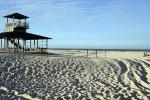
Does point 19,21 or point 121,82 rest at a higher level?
point 19,21

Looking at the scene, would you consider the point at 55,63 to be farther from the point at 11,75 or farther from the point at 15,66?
the point at 11,75

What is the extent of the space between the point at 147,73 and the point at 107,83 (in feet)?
13.7

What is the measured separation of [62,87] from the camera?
14094 millimetres

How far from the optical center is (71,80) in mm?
15930

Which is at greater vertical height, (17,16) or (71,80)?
(17,16)

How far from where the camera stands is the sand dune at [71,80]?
12.6 meters

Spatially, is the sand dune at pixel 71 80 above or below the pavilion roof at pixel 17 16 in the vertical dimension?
below

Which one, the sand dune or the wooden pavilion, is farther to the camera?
the wooden pavilion

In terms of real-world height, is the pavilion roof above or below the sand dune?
above

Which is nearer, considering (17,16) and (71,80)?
(71,80)

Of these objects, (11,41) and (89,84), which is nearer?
(89,84)

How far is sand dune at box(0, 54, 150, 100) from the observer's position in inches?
494

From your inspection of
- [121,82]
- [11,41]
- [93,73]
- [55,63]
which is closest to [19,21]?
[11,41]

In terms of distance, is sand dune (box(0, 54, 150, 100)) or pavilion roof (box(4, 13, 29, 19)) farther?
pavilion roof (box(4, 13, 29, 19))
